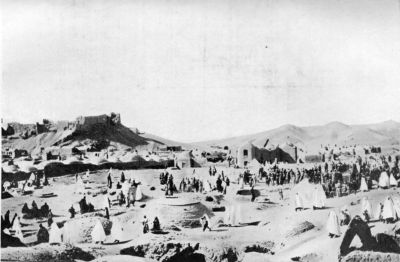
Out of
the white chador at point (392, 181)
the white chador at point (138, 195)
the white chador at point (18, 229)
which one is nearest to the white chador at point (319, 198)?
the white chador at point (392, 181)

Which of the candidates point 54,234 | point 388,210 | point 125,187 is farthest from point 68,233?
point 388,210

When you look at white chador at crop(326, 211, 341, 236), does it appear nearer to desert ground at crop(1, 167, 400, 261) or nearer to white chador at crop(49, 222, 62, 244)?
desert ground at crop(1, 167, 400, 261)

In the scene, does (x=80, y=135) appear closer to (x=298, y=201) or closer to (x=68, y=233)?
(x=68, y=233)

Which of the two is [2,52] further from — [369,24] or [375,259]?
[375,259]

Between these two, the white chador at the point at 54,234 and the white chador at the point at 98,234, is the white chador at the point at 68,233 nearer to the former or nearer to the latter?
the white chador at the point at 54,234

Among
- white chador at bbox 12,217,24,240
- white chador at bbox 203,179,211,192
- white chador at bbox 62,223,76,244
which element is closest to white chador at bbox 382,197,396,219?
white chador at bbox 203,179,211,192

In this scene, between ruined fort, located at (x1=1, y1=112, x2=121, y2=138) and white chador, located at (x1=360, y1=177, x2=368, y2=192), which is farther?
white chador, located at (x1=360, y1=177, x2=368, y2=192)

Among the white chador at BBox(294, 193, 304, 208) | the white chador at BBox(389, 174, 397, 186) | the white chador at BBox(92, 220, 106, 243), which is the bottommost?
the white chador at BBox(92, 220, 106, 243)
